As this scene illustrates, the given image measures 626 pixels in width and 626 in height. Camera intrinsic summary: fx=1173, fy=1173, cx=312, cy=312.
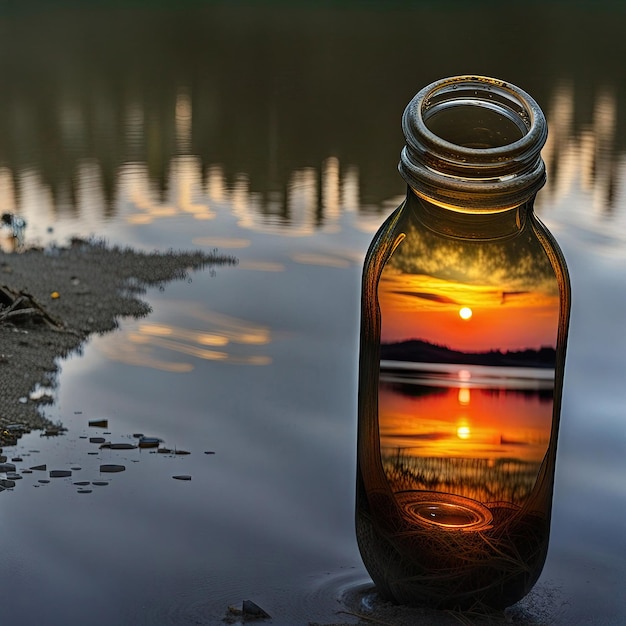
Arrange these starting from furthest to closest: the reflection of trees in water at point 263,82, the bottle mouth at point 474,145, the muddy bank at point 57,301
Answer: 1. the reflection of trees in water at point 263,82
2. the muddy bank at point 57,301
3. the bottle mouth at point 474,145

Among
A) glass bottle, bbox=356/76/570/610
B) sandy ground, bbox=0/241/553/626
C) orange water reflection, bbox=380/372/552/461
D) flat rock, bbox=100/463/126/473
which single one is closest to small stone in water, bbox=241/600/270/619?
sandy ground, bbox=0/241/553/626

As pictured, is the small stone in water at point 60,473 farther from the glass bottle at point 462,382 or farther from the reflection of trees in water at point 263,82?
the reflection of trees in water at point 263,82

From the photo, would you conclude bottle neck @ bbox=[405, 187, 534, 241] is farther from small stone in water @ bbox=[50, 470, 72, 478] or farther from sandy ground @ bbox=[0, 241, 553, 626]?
small stone in water @ bbox=[50, 470, 72, 478]

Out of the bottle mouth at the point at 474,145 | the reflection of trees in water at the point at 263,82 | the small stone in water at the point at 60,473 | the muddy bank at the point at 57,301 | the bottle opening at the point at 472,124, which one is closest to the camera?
the bottle mouth at the point at 474,145

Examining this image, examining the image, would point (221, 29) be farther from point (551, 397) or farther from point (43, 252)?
point (551, 397)

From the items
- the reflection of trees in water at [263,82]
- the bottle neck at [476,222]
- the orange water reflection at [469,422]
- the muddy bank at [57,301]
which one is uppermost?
the bottle neck at [476,222]

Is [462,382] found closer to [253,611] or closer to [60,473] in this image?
[253,611]

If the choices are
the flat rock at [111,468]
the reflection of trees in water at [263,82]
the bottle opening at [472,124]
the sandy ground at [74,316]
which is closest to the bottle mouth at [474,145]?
the bottle opening at [472,124]
